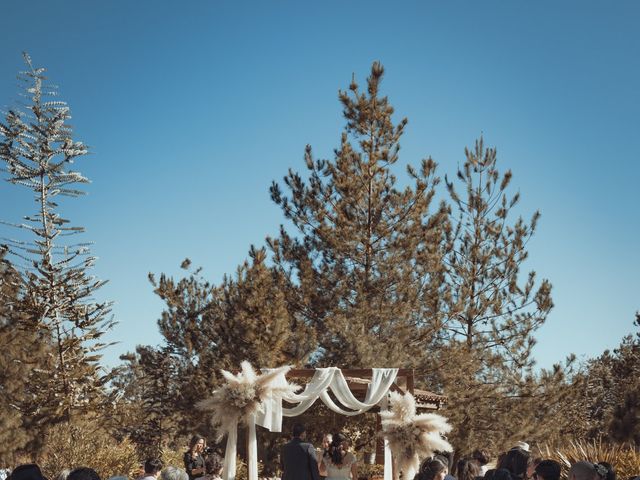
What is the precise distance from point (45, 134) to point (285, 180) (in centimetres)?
753

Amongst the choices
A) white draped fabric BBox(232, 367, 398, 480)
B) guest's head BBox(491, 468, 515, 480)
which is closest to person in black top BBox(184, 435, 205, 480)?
white draped fabric BBox(232, 367, 398, 480)

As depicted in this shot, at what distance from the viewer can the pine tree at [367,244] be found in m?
21.7

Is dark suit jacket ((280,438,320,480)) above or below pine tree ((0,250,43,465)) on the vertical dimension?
below

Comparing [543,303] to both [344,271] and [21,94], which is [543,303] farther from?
[21,94]

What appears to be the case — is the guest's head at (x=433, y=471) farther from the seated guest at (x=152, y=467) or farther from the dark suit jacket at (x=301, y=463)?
the dark suit jacket at (x=301, y=463)

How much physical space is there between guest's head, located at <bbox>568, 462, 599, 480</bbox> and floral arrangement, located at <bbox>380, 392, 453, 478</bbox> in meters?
6.24

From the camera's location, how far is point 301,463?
31.9 ft

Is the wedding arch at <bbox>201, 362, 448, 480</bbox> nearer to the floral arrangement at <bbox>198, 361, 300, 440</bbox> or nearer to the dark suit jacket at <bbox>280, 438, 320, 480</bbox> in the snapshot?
the floral arrangement at <bbox>198, 361, 300, 440</bbox>

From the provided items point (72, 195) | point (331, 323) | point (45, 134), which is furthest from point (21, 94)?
point (331, 323)

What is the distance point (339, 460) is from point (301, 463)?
812mm

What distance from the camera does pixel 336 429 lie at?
20.3 m

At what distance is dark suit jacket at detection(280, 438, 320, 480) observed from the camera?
9727mm

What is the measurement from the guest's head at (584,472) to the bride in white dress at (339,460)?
222 inches

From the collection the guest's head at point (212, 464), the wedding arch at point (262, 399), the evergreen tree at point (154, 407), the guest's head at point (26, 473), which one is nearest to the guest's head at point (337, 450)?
the wedding arch at point (262, 399)
